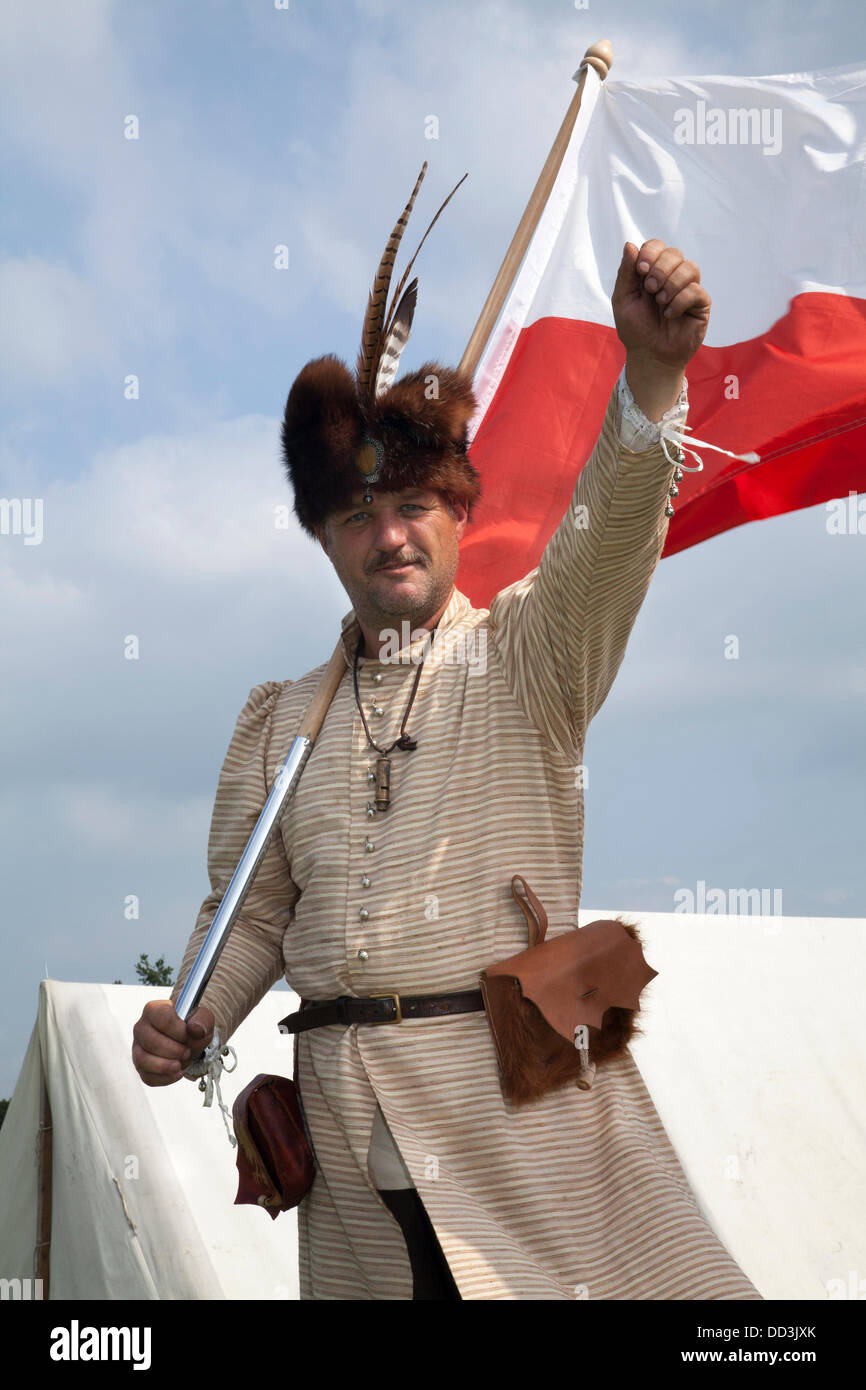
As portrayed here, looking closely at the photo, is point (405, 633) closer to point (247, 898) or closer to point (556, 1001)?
point (247, 898)

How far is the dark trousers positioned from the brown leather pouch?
253 mm

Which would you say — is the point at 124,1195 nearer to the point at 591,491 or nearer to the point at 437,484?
the point at 437,484

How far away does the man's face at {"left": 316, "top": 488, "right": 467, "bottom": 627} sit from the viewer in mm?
2504

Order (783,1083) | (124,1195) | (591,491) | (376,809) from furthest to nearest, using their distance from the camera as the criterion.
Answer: (783,1083) < (124,1195) < (376,809) < (591,491)

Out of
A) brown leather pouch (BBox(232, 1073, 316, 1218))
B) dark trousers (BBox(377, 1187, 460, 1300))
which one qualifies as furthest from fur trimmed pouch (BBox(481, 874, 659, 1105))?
brown leather pouch (BBox(232, 1073, 316, 1218))

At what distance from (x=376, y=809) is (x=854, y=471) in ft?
5.11

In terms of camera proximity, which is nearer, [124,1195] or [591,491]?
[591,491]

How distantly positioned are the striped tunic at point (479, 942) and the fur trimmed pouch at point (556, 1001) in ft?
0.13

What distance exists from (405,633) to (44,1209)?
8.07ft

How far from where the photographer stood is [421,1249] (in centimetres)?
209

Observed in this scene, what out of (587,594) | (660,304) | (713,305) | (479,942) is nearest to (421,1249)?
(479,942)

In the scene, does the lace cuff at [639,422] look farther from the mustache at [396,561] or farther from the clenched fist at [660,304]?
the mustache at [396,561]
